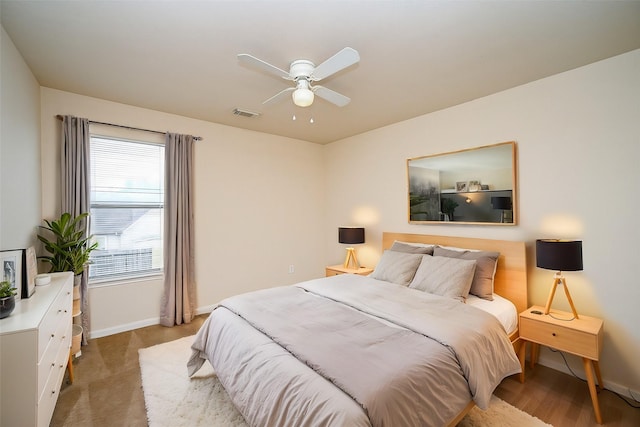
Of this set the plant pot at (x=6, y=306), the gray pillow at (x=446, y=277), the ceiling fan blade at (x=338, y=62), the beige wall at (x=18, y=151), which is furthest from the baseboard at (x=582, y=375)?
the beige wall at (x=18, y=151)

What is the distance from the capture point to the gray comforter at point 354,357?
1.42m

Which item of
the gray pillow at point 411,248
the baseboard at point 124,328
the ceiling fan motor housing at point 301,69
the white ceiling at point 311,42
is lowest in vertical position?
the baseboard at point 124,328

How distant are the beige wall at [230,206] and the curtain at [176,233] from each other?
0.61 feet

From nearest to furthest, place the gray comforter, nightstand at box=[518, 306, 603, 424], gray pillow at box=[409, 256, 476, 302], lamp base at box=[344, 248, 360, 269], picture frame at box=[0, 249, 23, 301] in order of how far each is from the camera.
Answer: the gray comforter, picture frame at box=[0, 249, 23, 301], nightstand at box=[518, 306, 603, 424], gray pillow at box=[409, 256, 476, 302], lamp base at box=[344, 248, 360, 269]

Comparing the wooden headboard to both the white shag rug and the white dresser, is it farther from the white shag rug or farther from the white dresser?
the white dresser

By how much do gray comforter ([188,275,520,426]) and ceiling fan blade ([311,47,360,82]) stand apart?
1772 mm

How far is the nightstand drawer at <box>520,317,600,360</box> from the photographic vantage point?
215cm

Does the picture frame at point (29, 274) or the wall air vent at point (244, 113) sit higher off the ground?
the wall air vent at point (244, 113)

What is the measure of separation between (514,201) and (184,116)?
4033mm

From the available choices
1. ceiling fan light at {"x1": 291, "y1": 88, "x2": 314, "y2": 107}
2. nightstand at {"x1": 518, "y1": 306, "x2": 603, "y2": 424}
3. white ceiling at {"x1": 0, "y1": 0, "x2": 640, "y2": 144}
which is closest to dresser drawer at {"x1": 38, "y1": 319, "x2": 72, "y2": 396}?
white ceiling at {"x1": 0, "y1": 0, "x2": 640, "y2": 144}

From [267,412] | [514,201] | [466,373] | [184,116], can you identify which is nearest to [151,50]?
[184,116]

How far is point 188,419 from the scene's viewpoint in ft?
6.68

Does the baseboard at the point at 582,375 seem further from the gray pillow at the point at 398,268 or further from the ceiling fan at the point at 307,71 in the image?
the ceiling fan at the point at 307,71

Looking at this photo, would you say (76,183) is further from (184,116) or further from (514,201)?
(514,201)
